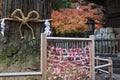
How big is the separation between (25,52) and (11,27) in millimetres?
430

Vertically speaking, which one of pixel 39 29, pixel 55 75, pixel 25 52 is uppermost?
pixel 39 29

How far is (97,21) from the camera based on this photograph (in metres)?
17.4

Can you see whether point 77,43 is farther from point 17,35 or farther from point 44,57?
point 17,35

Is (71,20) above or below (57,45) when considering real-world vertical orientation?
above

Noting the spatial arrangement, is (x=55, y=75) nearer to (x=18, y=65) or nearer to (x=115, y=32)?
(x=18, y=65)

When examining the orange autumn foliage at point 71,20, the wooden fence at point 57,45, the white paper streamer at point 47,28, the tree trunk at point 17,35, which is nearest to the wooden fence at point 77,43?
the wooden fence at point 57,45

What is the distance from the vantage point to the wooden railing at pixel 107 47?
12.3m

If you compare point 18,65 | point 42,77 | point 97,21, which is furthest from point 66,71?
point 97,21

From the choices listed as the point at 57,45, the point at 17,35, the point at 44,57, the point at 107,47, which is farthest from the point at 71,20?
the point at 44,57

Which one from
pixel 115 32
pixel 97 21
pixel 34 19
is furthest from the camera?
pixel 97 21

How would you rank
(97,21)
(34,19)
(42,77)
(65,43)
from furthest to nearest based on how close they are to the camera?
1. (97,21)
2. (65,43)
3. (34,19)
4. (42,77)

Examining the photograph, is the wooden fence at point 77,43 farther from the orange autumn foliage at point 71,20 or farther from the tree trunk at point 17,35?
the orange autumn foliage at point 71,20

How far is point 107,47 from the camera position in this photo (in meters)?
12.6

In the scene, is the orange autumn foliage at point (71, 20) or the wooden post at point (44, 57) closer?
the wooden post at point (44, 57)
